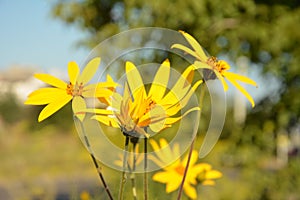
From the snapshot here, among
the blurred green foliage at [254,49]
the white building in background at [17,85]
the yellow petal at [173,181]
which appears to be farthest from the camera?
the blurred green foliage at [254,49]

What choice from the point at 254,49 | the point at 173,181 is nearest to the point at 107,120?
the point at 173,181

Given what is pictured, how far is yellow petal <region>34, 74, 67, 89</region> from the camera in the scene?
547 mm

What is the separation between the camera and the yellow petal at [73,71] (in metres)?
0.57

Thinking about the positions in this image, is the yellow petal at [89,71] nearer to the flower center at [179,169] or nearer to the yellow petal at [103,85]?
the yellow petal at [103,85]

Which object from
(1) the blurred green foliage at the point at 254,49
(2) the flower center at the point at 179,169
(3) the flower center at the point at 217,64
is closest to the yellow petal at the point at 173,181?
(2) the flower center at the point at 179,169

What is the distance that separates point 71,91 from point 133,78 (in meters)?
0.06

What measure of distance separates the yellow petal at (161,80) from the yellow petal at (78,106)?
0.22 feet

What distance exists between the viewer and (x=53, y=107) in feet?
1.73

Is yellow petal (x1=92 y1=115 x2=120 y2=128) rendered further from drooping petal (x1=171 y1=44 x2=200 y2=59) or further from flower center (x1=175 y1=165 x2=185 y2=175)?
flower center (x1=175 y1=165 x2=185 y2=175)

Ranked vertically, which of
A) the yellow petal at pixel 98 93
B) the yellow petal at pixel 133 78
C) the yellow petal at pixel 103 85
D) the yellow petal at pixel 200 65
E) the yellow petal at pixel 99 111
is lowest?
the yellow petal at pixel 99 111

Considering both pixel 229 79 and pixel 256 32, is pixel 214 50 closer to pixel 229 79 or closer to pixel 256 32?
pixel 256 32

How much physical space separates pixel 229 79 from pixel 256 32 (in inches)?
142

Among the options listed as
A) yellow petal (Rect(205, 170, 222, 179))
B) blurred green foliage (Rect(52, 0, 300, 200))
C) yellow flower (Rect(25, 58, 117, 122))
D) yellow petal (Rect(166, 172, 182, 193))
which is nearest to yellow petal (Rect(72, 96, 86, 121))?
yellow flower (Rect(25, 58, 117, 122))

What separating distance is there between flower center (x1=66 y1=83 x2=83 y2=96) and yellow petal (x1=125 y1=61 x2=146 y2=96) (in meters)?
0.05
